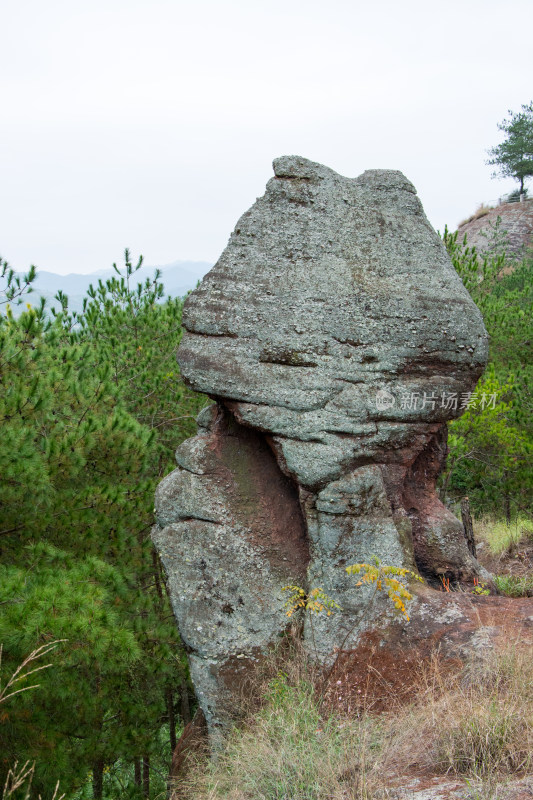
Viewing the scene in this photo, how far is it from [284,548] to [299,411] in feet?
3.71

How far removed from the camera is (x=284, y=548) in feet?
18.9

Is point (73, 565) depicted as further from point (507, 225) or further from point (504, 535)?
point (507, 225)

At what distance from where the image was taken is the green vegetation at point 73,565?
514 centimetres

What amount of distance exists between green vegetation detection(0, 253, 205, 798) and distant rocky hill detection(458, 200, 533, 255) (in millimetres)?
28086

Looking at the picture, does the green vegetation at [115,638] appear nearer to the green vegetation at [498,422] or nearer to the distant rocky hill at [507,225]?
the green vegetation at [498,422]

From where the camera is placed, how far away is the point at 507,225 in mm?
34031

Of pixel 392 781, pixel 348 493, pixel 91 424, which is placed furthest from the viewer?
pixel 91 424

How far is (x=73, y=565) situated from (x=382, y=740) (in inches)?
114

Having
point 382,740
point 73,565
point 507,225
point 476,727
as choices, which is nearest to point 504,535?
point 73,565

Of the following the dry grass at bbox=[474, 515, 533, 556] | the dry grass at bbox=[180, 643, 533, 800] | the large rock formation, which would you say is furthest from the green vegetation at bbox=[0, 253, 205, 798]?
the dry grass at bbox=[474, 515, 533, 556]

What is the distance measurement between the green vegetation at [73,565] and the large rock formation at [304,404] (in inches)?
33.0

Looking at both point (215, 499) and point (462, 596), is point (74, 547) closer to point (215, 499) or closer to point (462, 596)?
point (215, 499)

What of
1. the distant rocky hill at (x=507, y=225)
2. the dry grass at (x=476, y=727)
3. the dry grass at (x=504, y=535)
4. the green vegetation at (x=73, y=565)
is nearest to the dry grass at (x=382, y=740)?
the dry grass at (x=476, y=727)

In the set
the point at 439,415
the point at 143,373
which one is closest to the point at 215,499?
the point at 439,415
